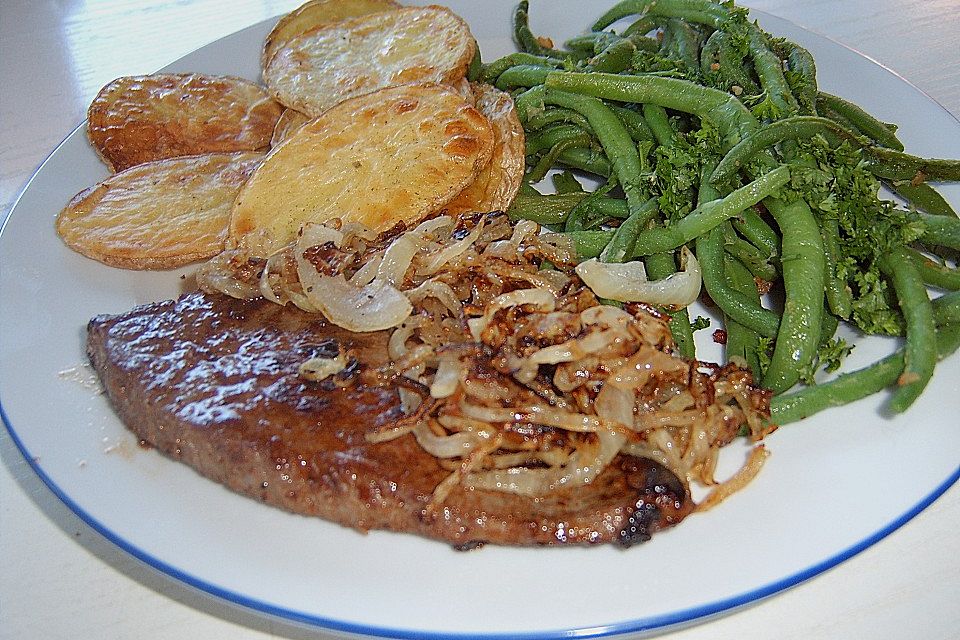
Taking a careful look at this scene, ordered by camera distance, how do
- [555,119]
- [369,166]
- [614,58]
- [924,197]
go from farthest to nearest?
[614,58] < [555,119] < [369,166] < [924,197]

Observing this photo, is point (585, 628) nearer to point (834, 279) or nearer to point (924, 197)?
point (834, 279)

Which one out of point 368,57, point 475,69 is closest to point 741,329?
point 475,69

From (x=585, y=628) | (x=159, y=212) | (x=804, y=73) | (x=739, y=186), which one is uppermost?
(x=804, y=73)

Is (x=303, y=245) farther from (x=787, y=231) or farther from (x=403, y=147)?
(x=787, y=231)

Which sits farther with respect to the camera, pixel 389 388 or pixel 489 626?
pixel 389 388

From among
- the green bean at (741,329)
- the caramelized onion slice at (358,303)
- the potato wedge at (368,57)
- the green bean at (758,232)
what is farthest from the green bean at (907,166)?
the caramelized onion slice at (358,303)

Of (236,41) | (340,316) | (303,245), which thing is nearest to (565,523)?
(340,316)
